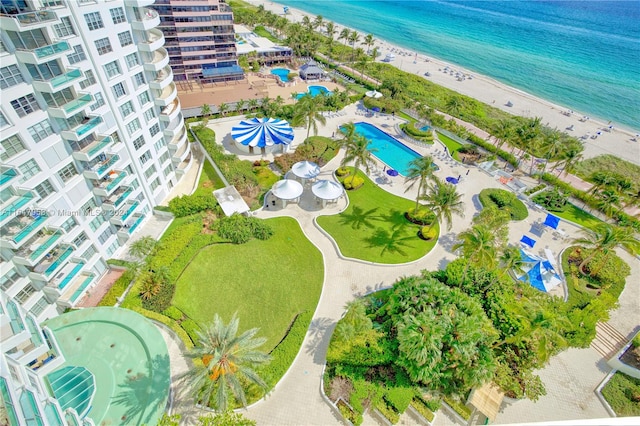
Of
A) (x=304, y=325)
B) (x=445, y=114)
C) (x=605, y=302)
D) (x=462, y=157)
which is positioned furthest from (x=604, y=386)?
(x=445, y=114)

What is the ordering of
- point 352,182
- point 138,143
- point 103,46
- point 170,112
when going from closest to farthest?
point 103,46 → point 138,143 → point 170,112 → point 352,182

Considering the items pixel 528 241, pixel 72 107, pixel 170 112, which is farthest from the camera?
pixel 170 112

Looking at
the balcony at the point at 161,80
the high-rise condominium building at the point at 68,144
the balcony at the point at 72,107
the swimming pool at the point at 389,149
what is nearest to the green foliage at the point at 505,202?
the swimming pool at the point at 389,149

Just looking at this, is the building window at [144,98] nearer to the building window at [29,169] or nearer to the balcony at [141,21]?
the balcony at [141,21]

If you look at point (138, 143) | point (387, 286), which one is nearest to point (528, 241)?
point (387, 286)

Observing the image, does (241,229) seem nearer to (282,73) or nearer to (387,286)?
(387,286)

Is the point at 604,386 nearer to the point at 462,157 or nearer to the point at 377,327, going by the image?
the point at 377,327

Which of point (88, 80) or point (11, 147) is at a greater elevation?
point (88, 80)
